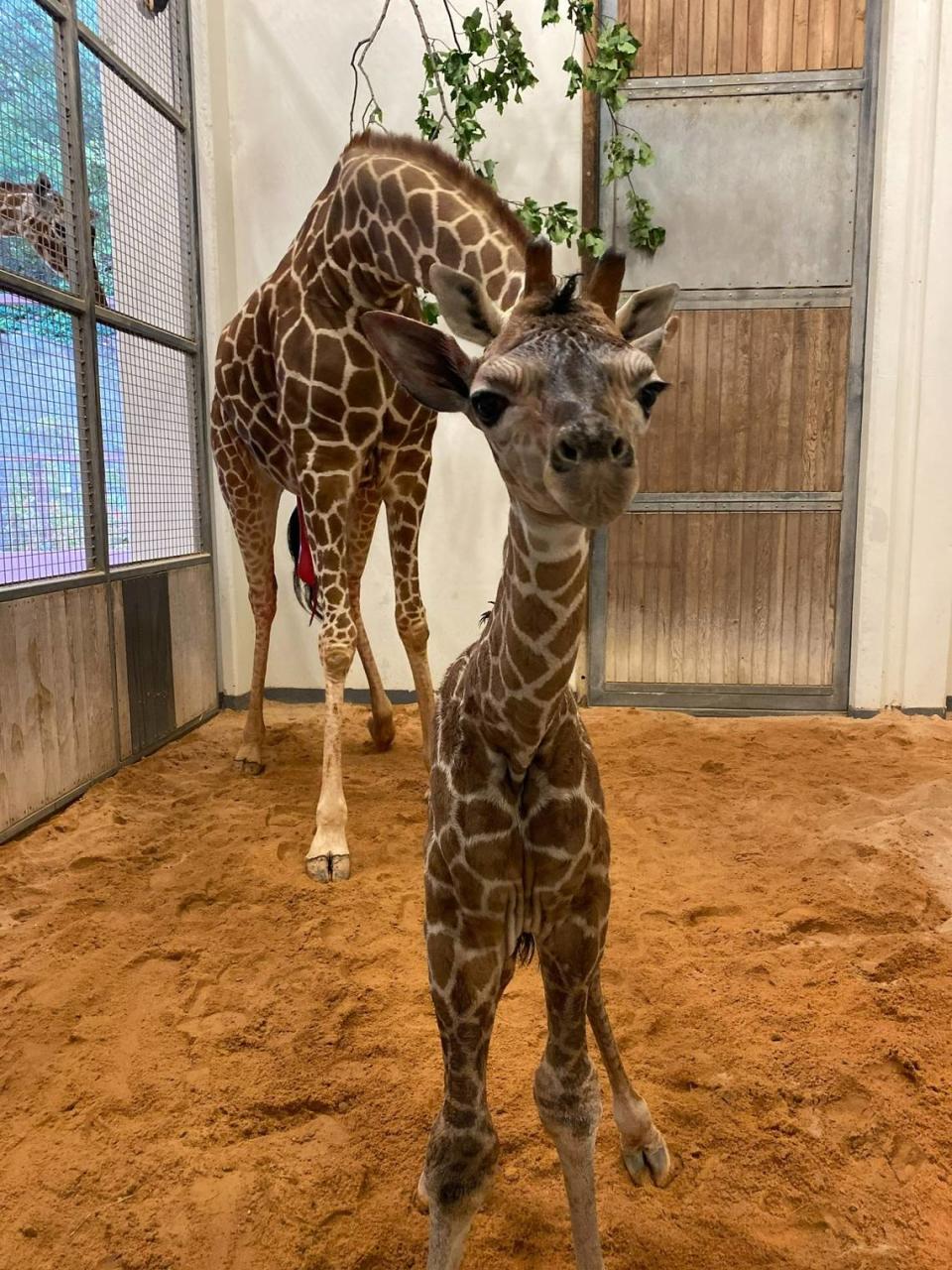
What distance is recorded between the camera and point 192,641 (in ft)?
15.5

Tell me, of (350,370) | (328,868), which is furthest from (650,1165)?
(350,370)

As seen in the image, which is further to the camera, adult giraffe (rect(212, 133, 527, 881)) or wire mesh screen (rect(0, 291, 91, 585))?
wire mesh screen (rect(0, 291, 91, 585))

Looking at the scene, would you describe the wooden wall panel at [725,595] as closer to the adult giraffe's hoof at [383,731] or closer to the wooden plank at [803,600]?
the wooden plank at [803,600]

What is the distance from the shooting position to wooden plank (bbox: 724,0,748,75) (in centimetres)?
450

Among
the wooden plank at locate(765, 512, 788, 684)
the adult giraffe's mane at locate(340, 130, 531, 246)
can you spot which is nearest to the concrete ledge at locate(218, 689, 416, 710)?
the wooden plank at locate(765, 512, 788, 684)

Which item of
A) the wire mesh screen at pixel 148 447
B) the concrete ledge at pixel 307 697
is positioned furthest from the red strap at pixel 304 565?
the concrete ledge at pixel 307 697

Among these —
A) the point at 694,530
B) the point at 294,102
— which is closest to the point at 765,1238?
the point at 694,530

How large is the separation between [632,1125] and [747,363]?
13.4ft

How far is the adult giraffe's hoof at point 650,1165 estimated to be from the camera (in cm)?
168

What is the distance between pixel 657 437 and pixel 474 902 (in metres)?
3.98

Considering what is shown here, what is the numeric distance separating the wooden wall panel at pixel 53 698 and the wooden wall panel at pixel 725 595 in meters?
2.74

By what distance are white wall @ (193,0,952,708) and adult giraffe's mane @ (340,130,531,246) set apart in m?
1.95

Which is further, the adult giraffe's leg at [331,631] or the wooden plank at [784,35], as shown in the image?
the wooden plank at [784,35]

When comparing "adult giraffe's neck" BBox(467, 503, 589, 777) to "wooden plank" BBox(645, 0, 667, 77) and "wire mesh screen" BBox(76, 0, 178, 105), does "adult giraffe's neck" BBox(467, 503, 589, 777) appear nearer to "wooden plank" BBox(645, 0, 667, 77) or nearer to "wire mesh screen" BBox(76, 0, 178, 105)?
"wire mesh screen" BBox(76, 0, 178, 105)
